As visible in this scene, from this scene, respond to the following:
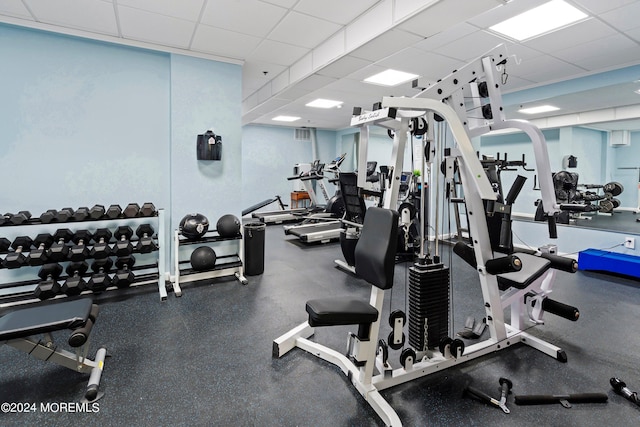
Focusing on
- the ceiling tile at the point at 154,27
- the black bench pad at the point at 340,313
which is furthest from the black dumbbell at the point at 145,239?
the black bench pad at the point at 340,313

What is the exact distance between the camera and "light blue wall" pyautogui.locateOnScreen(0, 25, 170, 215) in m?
3.14

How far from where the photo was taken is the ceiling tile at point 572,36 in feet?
10.0

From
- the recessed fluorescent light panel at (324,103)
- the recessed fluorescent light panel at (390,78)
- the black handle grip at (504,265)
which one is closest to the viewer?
the black handle grip at (504,265)

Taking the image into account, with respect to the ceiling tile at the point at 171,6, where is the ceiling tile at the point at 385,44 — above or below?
below

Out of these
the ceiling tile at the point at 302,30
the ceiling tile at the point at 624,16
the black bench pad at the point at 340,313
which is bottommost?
the black bench pad at the point at 340,313

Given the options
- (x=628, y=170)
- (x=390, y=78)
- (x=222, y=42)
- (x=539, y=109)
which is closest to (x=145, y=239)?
(x=222, y=42)

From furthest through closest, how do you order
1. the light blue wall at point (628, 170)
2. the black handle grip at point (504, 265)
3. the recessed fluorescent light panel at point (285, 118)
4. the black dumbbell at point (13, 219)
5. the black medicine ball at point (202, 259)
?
the light blue wall at point (628, 170) < the recessed fluorescent light panel at point (285, 118) < the black medicine ball at point (202, 259) < the black dumbbell at point (13, 219) < the black handle grip at point (504, 265)

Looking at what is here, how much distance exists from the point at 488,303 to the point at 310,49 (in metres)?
3.39

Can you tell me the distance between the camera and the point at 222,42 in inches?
141

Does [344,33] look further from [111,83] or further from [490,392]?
[490,392]

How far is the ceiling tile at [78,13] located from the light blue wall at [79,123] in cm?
27

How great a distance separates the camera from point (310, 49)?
3930 millimetres

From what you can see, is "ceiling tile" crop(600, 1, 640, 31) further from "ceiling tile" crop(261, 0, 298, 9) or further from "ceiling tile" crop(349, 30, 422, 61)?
"ceiling tile" crop(261, 0, 298, 9)

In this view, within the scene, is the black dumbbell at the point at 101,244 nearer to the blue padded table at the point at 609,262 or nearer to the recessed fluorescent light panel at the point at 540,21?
the recessed fluorescent light panel at the point at 540,21
